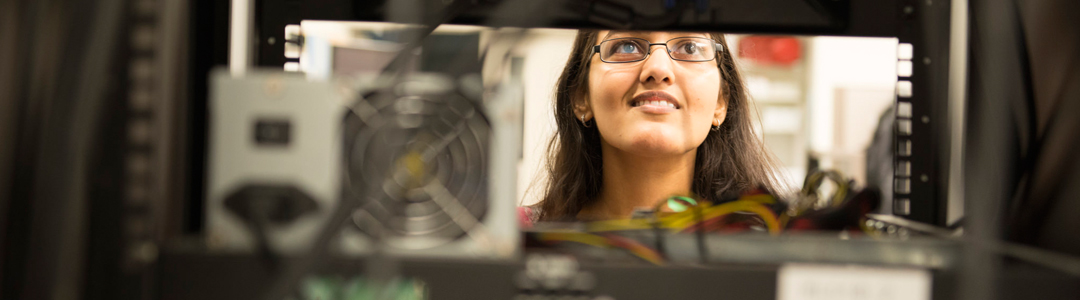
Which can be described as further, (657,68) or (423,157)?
(657,68)

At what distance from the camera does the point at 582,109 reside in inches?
38.3

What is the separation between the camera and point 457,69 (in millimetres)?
295

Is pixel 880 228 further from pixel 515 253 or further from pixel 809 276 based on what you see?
pixel 515 253

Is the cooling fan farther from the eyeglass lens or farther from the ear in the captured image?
the ear

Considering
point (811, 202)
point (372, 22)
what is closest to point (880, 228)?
point (811, 202)

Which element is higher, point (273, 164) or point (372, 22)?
point (372, 22)

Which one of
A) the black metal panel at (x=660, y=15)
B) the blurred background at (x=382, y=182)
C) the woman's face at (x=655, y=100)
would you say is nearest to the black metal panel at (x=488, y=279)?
the blurred background at (x=382, y=182)

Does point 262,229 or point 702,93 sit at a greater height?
point 702,93

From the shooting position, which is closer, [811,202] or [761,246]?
[761,246]

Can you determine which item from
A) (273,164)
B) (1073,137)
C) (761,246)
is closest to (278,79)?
(273,164)

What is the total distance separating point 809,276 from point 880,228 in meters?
0.27

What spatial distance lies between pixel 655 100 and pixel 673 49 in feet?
0.32

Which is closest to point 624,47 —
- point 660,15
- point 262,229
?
point 660,15

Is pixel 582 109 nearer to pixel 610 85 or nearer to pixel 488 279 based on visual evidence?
pixel 610 85
